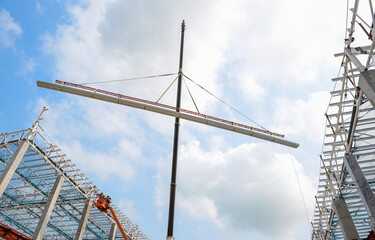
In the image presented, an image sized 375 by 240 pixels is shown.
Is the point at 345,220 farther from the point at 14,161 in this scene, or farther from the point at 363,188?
the point at 14,161

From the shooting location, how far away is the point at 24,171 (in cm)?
2975

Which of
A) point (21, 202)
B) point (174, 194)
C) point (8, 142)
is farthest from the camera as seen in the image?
point (21, 202)

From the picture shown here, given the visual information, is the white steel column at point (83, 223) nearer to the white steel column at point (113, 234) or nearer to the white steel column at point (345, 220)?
the white steel column at point (113, 234)

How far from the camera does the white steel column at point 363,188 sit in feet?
44.4

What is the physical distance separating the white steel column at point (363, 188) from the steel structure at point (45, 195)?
24776 millimetres

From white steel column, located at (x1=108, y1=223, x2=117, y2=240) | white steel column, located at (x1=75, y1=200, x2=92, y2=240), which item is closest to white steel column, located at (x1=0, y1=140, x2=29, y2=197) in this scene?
white steel column, located at (x1=75, y1=200, x2=92, y2=240)

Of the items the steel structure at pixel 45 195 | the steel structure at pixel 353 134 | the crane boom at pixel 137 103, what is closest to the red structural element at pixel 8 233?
the steel structure at pixel 45 195

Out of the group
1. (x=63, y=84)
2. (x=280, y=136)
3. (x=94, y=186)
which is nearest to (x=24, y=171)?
(x=94, y=186)

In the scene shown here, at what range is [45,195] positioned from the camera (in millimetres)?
33000

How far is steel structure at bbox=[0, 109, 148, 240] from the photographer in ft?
84.5

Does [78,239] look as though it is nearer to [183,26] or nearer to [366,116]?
[183,26]

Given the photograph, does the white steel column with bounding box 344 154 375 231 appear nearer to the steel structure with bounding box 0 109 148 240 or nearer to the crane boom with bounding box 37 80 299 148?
the crane boom with bounding box 37 80 299 148

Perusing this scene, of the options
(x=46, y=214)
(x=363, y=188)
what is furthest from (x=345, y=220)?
(x=46, y=214)

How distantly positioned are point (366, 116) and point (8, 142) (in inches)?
1122
